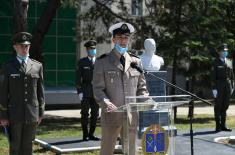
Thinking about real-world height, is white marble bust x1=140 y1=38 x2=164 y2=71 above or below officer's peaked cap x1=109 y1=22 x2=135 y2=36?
below

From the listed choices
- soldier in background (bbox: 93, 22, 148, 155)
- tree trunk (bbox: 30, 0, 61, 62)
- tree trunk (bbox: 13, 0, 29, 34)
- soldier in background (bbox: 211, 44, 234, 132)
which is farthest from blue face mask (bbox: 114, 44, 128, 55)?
tree trunk (bbox: 30, 0, 61, 62)

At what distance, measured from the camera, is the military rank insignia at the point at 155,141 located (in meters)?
5.35

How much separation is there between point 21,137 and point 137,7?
11674 mm

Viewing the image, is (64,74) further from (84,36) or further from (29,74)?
(29,74)

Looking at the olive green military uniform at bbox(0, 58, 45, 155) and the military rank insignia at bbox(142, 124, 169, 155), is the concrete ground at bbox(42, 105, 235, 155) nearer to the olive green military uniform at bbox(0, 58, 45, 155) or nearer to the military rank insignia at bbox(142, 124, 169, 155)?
the olive green military uniform at bbox(0, 58, 45, 155)

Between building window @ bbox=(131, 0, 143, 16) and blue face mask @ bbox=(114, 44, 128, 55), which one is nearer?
blue face mask @ bbox=(114, 44, 128, 55)

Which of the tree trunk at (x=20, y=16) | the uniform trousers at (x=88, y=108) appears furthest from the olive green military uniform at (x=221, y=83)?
the tree trunk at (x=20, y=16)

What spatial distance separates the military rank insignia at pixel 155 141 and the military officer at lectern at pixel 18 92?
1881mm

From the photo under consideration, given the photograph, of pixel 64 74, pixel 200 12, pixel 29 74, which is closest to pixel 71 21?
pixel 64 74

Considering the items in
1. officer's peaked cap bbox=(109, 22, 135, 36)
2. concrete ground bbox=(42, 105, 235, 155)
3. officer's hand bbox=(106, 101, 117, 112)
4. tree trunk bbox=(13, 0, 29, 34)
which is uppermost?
tree trunk bbox=(13, 0, 29, 34)

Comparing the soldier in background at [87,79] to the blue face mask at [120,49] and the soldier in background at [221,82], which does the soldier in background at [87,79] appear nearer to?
the soldier in background at [221,82]

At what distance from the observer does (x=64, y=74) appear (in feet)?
82.5

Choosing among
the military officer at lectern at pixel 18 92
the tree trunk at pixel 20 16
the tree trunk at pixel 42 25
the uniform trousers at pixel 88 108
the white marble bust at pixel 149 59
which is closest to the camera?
the military officer at lectern at pixel 18 92

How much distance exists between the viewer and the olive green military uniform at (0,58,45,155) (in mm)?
6461
